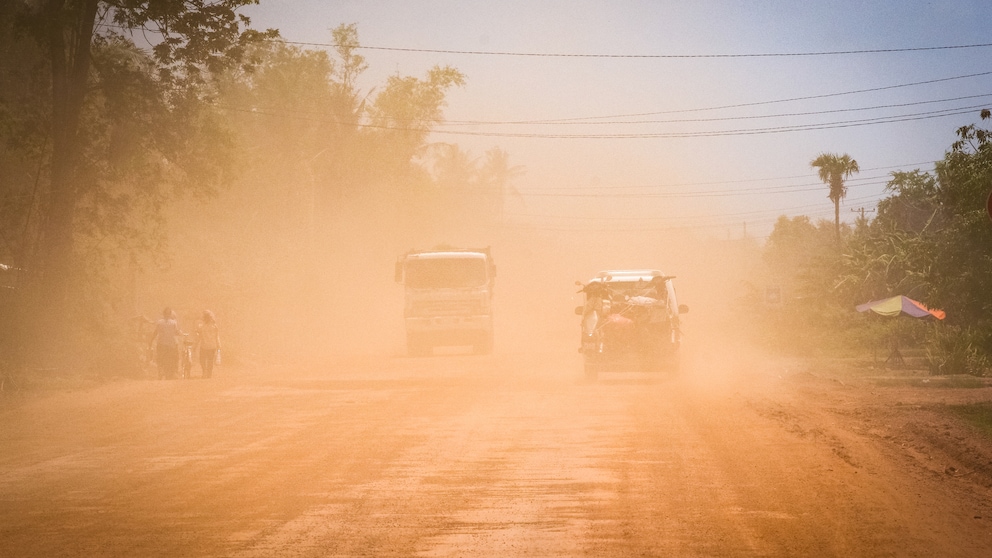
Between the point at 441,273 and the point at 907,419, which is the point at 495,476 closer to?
the point at 907,419

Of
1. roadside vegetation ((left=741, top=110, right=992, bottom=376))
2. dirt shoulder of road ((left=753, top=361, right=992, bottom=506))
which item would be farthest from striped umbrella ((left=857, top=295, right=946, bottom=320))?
dirt shoulder of road ((left=753, top=361, right=992, bottom=506))

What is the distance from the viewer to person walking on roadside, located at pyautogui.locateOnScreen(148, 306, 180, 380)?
27.6 metres

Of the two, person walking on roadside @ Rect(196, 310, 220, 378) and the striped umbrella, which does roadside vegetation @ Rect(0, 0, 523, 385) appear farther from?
the striped umbrella

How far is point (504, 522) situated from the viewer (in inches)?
336

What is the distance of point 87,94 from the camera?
29.8 m

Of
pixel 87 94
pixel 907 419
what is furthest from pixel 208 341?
pixel 907 419

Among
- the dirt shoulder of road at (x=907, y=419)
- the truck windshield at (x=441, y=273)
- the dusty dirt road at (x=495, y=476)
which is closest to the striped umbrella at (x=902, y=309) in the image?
the dirt shoulder of road at (x=907, y=419)

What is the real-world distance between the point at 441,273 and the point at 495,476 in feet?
90.5

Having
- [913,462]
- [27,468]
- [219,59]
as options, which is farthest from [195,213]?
[913,462]

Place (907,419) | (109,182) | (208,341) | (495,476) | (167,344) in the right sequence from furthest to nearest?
(109,182) → (208,341) → (167,344) → (907,419) → (495,476)

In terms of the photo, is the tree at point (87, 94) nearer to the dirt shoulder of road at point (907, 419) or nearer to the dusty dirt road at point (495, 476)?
the dusty dirt road at point (495, 476)

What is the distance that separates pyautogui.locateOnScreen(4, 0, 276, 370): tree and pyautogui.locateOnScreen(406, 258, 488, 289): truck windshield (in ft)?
30.2

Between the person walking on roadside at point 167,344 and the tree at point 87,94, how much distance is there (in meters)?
2.54

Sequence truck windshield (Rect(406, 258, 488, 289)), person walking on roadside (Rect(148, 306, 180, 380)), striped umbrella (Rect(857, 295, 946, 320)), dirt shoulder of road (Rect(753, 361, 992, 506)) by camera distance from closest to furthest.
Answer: dirt shoulder of road (Rect(753, 361, 992, 506))
person walking on roadside (Rect(148, 306, 180, 380))
striped umbrella (Rect(857, 295, 946, 320))
truck windshield (Rect(406, 258, 488, 289))
